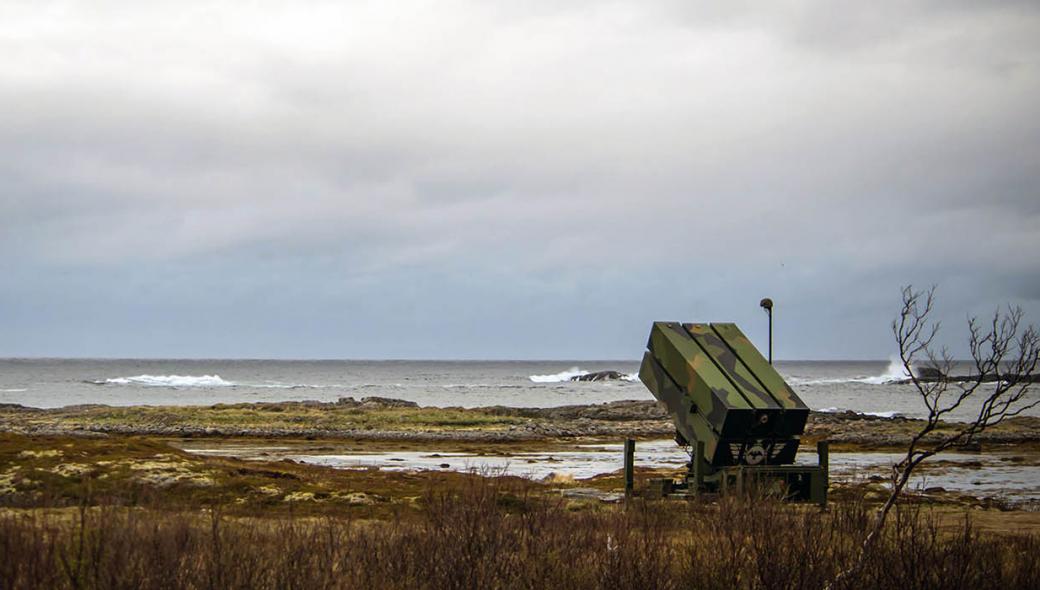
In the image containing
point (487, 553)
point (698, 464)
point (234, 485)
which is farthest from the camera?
point (234, 485)

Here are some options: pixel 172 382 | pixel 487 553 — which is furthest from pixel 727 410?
pixel 172 382

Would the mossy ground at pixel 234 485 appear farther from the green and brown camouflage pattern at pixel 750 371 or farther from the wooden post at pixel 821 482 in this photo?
the green and brown camouflage pattern at pixel 750 371

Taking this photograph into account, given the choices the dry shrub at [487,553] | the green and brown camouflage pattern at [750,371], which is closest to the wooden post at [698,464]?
the green and brown camouflage pattern at [750,371]

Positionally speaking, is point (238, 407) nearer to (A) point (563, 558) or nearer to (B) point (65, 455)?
(B) point (65, 455)

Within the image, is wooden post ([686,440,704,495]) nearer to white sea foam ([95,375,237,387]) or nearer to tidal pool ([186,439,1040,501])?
tidal pool ([186,439,1040,501])

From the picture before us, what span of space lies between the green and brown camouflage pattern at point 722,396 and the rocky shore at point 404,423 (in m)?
29.2

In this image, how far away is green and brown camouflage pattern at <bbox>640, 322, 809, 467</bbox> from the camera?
2142 centimetres

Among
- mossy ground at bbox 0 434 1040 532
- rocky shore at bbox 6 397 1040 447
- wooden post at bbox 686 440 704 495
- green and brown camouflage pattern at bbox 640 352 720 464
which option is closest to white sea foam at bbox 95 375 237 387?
rocky shore at bbox 6 397 1040 447

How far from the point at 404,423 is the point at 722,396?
138 feet

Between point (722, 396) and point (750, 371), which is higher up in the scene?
point (750, 371)

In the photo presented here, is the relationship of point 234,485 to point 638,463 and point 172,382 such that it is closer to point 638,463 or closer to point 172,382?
point 638,463

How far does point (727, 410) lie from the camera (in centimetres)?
2105

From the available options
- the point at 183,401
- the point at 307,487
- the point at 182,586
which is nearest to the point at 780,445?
the point at 307,487

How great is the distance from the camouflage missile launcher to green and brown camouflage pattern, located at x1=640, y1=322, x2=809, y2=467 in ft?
0.06
